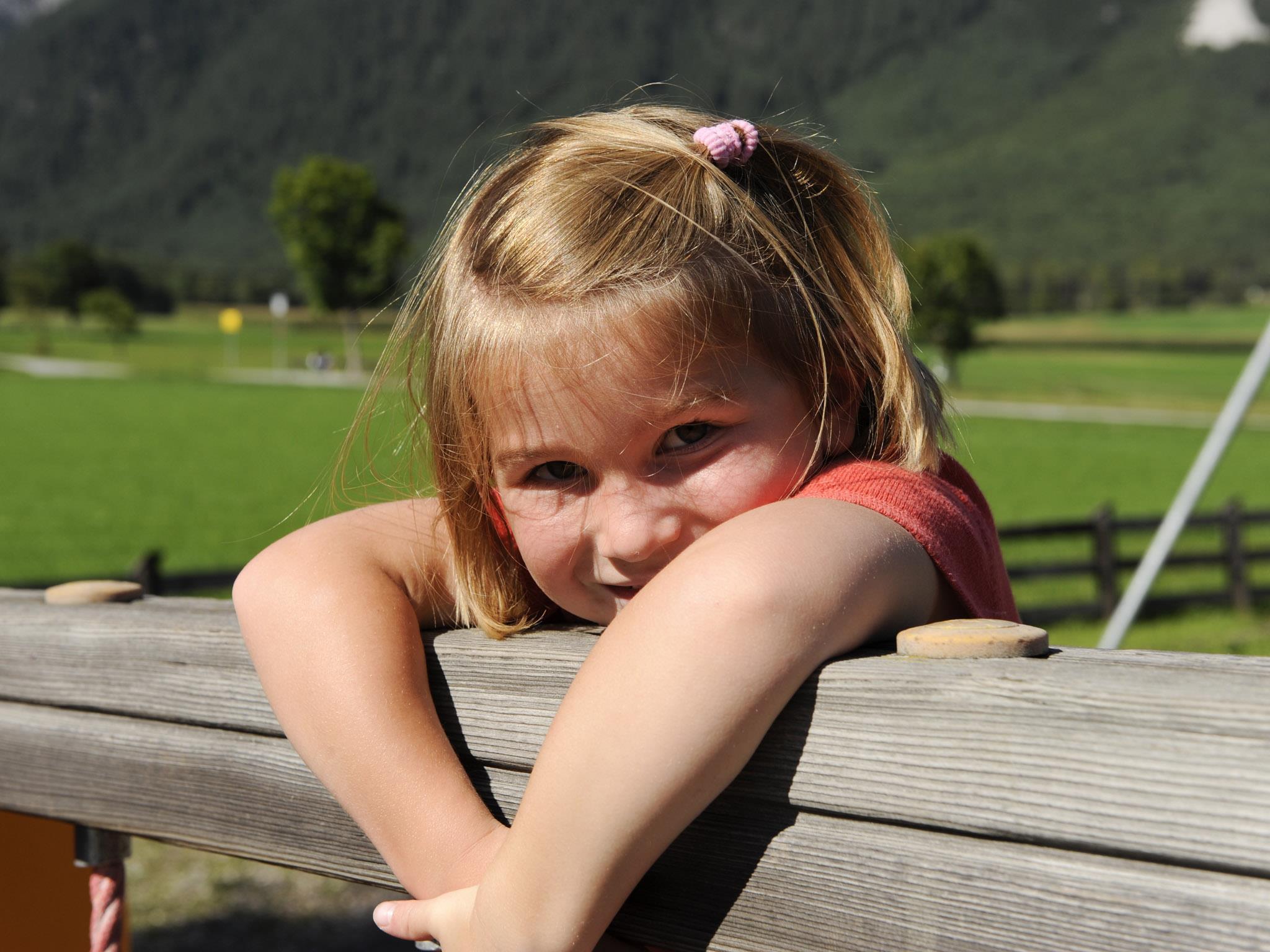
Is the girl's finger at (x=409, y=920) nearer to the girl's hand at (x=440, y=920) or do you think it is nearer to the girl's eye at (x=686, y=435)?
the girl's hand at (x=440, y=920)

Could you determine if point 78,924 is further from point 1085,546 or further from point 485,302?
point 1085,546

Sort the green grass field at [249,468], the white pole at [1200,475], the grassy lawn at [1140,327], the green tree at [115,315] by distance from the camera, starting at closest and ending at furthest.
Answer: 1. the white pole at [1200,475]
2. the green grass field at [249,468]
3. the grassy lawn at [1140,327]
4. the green tree at [115,315]

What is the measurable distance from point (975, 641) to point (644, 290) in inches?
18.1

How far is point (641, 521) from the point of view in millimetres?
1043

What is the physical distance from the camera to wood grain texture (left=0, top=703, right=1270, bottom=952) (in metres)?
0.63

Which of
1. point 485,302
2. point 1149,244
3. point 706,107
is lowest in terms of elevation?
point 1149,244

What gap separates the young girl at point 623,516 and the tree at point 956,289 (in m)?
53.8

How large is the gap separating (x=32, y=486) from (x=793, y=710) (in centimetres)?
2399

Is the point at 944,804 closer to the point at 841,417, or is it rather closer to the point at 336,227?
the point at 841,417

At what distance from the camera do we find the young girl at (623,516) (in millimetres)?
762

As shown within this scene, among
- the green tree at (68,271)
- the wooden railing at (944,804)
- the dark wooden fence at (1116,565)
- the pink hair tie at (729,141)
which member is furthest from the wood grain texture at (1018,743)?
the green tree at (68,271)

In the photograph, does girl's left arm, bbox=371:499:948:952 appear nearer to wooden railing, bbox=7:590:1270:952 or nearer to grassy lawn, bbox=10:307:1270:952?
wooden railing, bbox=7:590:1270:952

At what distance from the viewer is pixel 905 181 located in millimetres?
178250

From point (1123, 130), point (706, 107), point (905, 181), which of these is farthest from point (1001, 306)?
point (1123, 130)
